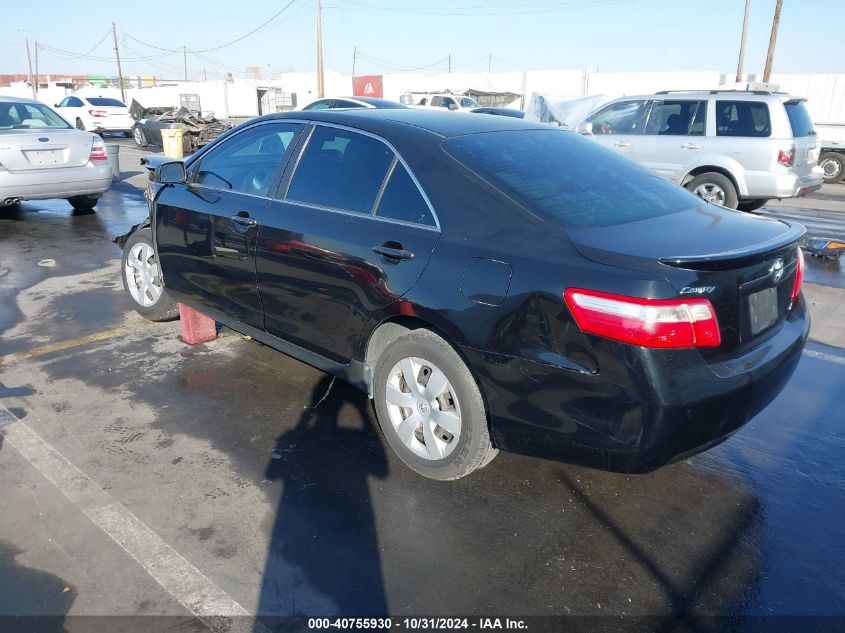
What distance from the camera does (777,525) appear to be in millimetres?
3033

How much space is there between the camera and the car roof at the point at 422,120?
3.57 m

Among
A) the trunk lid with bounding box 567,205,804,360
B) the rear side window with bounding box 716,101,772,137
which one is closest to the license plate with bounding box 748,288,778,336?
the trunk lid with bounding box 567,205,804,360

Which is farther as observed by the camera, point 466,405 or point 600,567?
point 466,405

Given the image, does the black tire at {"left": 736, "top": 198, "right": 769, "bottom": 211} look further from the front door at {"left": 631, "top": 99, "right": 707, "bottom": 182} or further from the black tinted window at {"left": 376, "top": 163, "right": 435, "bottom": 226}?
the black tinted window at {"left": 376, "top": 163, "right": 435, "bottom": 226}

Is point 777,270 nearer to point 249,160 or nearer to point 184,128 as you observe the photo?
point 249,160

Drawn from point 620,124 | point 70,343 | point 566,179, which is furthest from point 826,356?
point 620,124

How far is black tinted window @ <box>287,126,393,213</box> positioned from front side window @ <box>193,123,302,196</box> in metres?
0.24

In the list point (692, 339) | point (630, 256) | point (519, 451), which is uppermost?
point (630, 256)

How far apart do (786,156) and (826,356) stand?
5976 millimetres

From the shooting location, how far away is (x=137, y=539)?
287 centimetres

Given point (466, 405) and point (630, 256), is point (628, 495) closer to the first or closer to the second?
point (466, 405)

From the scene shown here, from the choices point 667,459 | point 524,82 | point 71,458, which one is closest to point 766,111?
point 667,459

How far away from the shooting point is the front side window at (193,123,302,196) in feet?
13.4

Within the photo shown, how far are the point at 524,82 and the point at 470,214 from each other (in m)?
35.3
